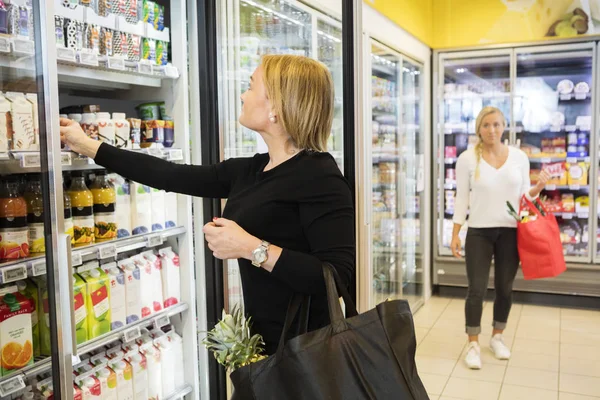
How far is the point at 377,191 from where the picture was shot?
489 centimetres

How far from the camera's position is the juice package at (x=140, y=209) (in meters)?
2.54

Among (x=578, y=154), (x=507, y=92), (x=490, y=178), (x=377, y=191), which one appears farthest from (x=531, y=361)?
(x=507, y=92)

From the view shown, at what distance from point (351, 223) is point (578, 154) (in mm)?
5041

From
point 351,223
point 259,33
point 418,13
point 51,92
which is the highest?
point 418,13

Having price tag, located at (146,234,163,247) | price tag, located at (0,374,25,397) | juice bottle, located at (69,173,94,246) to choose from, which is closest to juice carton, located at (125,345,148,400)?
price tag, located at (146,234,163,247)

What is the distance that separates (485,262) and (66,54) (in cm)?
333

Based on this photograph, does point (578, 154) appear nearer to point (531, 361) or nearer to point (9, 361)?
point (531, 361)

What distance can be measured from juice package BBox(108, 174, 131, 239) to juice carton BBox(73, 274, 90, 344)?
29cm

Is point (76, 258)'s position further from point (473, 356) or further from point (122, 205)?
point (473, 356)

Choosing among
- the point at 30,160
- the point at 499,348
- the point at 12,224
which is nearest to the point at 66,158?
the point at 30,160

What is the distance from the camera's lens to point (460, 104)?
6.45 m

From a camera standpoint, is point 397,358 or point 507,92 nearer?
point 397,358

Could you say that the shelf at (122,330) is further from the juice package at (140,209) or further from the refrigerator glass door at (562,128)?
the refrigerator glass door at (562,128)

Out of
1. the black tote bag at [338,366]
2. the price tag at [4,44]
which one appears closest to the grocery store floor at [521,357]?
the black tote bag at [338,366]
